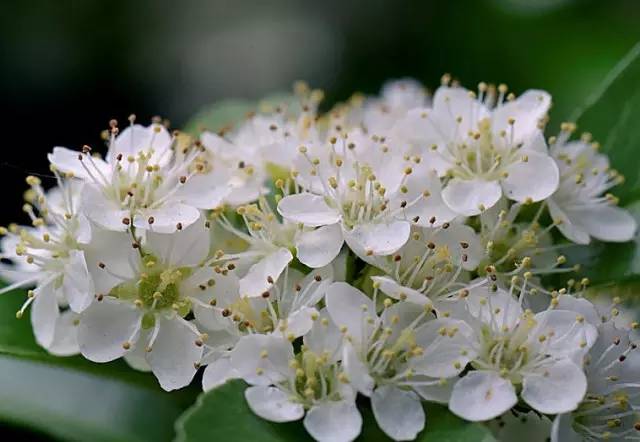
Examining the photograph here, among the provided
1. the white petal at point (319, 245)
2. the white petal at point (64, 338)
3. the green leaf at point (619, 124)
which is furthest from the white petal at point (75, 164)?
the green leaf at point (619, 124)

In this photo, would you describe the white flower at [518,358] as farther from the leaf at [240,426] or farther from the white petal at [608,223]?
the white petal at [608,223]

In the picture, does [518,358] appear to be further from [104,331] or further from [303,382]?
[104,331]

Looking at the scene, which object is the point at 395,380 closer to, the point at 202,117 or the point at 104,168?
the point at 104,168

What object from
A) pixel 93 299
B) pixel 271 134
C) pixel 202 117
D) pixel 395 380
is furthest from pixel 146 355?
pixel 202 117

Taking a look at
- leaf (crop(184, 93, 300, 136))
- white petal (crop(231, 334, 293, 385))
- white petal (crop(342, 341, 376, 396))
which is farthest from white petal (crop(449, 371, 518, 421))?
leaf (crop(184, 93, 300, 136))

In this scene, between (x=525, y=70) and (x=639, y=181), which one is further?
(x=525, y=70)

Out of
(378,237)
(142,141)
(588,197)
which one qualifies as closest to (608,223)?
(588,197)
